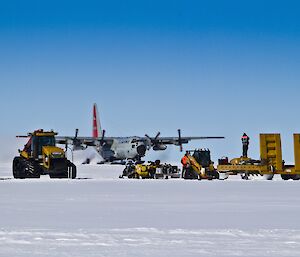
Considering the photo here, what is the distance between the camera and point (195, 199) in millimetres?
18812

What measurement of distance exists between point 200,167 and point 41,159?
341 inches

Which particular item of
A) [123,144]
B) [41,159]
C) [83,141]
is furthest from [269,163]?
[83,141]

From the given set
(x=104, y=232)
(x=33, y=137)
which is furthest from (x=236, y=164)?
(x=104, y=232)

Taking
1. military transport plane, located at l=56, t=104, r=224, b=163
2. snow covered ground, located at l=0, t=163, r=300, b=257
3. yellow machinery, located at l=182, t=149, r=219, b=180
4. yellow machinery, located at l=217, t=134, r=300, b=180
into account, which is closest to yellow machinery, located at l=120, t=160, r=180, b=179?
yellow machinery, located at l=182, t=149, r=219, b=180

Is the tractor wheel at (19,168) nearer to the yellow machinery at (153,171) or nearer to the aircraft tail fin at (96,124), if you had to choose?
the yellow machinery at (153,171)

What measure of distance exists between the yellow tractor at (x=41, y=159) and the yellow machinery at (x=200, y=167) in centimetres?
643

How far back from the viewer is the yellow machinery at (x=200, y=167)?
35.5m

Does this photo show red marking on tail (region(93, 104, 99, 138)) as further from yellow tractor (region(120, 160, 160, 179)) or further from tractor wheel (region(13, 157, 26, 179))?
tractor wheel (region(13, 157, 26, 179))

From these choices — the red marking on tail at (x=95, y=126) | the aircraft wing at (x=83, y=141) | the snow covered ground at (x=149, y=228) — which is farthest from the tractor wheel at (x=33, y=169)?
the red marking on tail at (x=95, y=126)

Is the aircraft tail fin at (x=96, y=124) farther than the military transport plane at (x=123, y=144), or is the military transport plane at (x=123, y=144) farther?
the aircraft tail fin at (x=96, y=124)

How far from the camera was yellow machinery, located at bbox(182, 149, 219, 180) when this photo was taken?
35.5 meters

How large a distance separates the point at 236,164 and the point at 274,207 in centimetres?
2055

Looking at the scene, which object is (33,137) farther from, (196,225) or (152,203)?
(196,225)

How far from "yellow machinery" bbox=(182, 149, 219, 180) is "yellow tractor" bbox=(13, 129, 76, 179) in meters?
6.43
